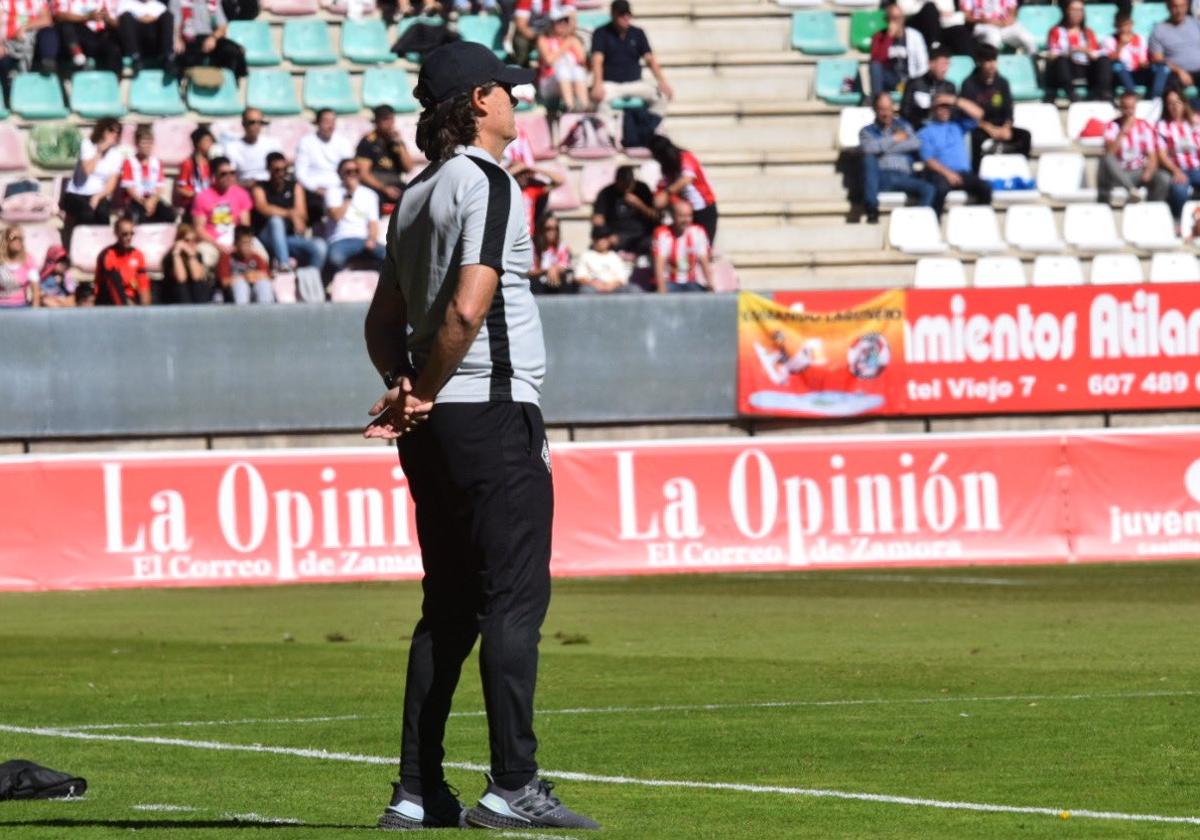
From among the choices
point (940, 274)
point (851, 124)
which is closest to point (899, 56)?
point (851, 124)

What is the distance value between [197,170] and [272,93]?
2.84 m

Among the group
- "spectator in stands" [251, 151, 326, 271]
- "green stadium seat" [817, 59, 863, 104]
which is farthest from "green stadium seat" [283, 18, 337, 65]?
"green stadium seat" [817, 59, 863, 104]

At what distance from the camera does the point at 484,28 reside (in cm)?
2781

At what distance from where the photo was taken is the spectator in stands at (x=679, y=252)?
2458 centimetres

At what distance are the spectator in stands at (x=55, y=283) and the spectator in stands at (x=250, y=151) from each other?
2252 millimetres

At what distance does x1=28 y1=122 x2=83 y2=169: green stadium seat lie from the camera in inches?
1021

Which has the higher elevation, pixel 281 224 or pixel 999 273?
pixel 281 224

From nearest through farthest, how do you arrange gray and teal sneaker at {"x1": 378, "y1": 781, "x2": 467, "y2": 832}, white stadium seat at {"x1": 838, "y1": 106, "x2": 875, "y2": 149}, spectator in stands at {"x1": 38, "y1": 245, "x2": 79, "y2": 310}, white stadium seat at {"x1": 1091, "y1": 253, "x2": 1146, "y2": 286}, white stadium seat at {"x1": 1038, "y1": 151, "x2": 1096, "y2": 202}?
gray and teal sneaker at {"x1": 378, "y1": 781, "x2": 467, "y2": 832} → spectator in stands at {"x1": 38, "y1": 245, "x2": 79, "y2": 310} → white stadium seat at {"x1": 1091, "y1": 253, "x2": 1146, "y2": 286} → white stadium seat at {"x1": 1038, "y1": 151, "x2": 1096, "y2": 202} → white stadium seat at {"x1": 838, "y1": 106, "x2": 875, "y2": 149}

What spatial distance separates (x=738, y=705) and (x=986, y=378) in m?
14.8

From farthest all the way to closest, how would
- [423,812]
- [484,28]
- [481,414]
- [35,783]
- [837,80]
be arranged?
[837,80], [484,28], [35,783], [423,812], [481,414]

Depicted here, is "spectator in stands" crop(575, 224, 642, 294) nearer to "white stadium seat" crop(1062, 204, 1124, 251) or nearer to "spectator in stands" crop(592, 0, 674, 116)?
"spectator in stands" crop(592, 0, 674, 116)

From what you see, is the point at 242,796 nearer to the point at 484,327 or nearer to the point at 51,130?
the point at 484,327

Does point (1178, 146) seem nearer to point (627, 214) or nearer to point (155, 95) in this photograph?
point (627, 214)

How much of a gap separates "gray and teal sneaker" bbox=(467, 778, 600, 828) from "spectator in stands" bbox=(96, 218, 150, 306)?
57.3 ft
